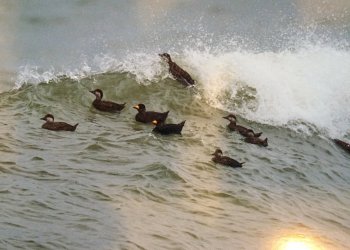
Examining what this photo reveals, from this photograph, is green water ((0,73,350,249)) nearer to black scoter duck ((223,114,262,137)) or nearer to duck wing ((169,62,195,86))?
black scoter duck ((223,114,262,137))

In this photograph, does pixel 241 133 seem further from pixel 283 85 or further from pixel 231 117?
pixel 283 85

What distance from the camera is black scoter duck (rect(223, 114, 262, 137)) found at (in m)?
14.8

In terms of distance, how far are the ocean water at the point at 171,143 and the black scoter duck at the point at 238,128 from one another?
141 mm

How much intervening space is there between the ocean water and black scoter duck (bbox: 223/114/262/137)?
14 cm

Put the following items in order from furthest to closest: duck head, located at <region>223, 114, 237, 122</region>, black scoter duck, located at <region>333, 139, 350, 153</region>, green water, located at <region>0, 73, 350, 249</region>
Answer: black scoter duck, located at <region>333, 139, 350, 153</region>
duck head, located at <region>223, 114, 237, 122</region>
green water, located at <region>0, 73, 350, 249</region>

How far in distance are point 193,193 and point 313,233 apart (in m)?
2.03

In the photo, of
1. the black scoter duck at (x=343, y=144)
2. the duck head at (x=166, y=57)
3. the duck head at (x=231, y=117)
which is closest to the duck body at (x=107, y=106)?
the duck head at (x=231, y=117)

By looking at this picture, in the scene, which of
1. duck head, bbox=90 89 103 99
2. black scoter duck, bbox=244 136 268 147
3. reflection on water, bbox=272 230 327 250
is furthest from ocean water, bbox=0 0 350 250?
duck head, bbox=90 89 103 99

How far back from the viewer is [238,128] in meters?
15.1

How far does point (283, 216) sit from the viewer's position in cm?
1052

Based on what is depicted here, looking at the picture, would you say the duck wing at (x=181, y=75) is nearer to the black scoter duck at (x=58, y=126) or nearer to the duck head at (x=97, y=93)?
the duck head at (x=97, y=93)

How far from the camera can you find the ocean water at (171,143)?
9242mm

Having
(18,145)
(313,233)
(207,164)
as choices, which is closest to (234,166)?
(207,164)

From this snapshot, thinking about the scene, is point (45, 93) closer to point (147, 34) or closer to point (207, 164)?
point (207, 164)
